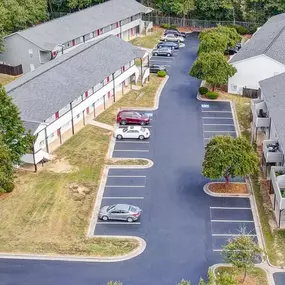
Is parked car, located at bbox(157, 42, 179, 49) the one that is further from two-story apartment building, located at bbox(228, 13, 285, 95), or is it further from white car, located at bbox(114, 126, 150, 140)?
white car, located at bbox(114, 126, 150, 140)

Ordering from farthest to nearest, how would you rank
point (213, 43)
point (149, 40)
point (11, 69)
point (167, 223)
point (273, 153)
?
point (149, 40) → point (11, 69) → point (213, 43) → point (273, 153) → point (167, 223)

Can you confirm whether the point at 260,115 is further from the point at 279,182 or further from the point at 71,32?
the point at 71,32

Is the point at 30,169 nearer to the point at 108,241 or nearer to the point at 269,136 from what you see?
the point at 108,241

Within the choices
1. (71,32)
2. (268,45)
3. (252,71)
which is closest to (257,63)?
(252,71)

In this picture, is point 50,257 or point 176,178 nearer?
point 50,257

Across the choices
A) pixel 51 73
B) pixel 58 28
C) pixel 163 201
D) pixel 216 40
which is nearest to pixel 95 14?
pixel 58 28
